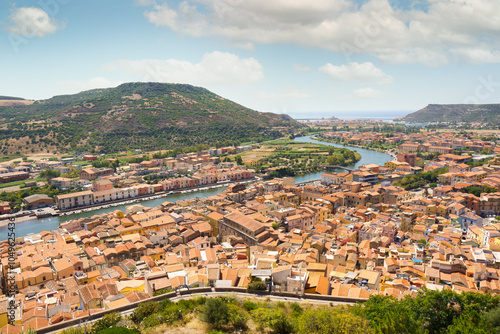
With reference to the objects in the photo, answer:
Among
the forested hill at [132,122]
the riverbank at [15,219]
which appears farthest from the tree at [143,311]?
the forested hill at [132,122]

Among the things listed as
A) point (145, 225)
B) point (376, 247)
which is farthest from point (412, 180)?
point (145, 225)

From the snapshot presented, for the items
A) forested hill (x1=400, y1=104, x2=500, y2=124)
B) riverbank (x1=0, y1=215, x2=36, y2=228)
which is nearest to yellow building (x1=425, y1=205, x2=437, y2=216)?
riverbank (x1=0, y1=215, x2=36, y2=228)

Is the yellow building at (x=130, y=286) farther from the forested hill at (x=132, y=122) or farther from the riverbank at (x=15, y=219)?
the forested hill at (x=132, y=122)

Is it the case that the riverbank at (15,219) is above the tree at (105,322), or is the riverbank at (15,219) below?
below

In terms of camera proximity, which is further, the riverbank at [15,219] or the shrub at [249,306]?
the riverbank at [15,219]

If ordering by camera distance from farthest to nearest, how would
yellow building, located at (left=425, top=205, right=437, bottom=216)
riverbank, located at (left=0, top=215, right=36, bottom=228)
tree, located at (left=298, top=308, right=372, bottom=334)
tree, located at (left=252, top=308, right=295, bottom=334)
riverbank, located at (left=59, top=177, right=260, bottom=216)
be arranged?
riverbank, located at (left=59, top=177, right=260, bottom=216) < riverbank, located at (left=0, top=215, right=36, bottom=228) < yellow building, located at (left=425, top=205, right=437, bottom=216) < tree, located at (left=252, top=308, right=295, bottom=334) < tree, located at (left=298, top=308, right=372, bottom=334)

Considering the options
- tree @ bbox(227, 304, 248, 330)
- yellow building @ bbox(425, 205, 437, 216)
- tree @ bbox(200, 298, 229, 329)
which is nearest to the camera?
tree @ bbox(200, 298, 229, 329)

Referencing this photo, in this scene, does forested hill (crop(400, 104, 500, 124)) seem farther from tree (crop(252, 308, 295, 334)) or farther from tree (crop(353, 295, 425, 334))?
tree (crop(252, 308, 295, 334))
